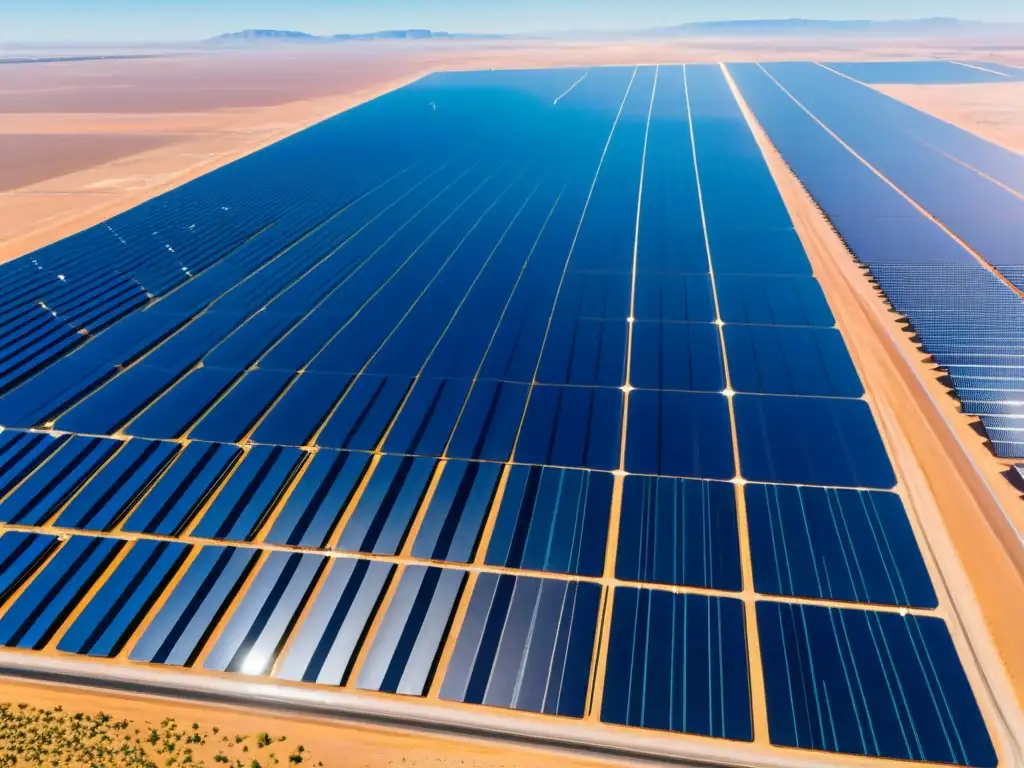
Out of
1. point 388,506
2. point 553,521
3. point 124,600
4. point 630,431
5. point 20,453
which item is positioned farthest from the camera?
point 630,431

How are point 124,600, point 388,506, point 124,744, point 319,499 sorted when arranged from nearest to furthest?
1. point 124,744
2. point 124,600
3. point 388,506
4. point 319,499

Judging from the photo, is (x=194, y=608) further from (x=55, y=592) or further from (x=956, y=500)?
(x=956, y=500)

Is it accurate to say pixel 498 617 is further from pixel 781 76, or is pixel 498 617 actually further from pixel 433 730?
pixel 781 76

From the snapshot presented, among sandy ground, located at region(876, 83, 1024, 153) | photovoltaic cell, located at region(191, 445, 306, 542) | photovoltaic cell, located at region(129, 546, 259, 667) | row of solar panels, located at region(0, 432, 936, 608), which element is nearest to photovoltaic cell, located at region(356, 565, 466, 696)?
row of solar panels, located at region(0, 432, 936, 608)

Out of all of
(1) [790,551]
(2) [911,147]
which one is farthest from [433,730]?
(2) [911,147]

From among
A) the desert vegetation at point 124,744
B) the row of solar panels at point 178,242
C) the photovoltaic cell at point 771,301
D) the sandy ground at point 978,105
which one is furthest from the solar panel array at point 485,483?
the sandy ground at point 978,105

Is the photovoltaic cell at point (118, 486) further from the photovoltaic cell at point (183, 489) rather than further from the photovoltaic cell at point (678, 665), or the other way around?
the photovoltaic cell at point (678, 665)

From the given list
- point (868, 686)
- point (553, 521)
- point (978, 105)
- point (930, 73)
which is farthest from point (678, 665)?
point (930, 73)

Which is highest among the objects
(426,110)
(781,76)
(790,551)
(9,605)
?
(781,76)
